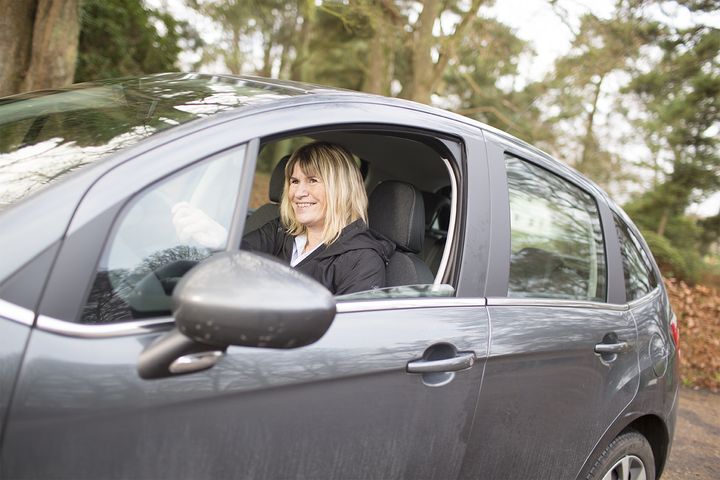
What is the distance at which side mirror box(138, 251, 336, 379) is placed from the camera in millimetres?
1211

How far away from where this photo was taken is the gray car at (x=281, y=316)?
1.25 m

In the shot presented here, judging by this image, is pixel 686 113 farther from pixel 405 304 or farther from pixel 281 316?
pixel 281 316

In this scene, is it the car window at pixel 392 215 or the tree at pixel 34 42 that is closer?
the car window at pixel 392 215

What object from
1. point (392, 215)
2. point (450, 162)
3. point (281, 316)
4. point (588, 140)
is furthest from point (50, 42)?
point (588, 140)

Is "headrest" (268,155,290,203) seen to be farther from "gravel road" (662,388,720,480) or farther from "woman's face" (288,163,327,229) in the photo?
"gravel road" (662,388,720,480)

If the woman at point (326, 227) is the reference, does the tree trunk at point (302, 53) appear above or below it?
above

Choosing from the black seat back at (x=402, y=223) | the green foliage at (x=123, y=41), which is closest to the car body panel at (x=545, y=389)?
the black seat back at (x=402, y=223)

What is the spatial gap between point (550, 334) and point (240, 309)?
4.11ft

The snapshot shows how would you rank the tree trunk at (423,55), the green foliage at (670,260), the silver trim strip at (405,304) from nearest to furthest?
1. the silver trim strip at (405,304)
2. the tree trunk at (423,55)
3. the green foliage at (670,260)

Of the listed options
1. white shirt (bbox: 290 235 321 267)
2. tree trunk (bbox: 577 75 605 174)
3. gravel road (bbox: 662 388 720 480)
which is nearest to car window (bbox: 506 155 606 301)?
white shirt (bbox: 290 235 321 267)

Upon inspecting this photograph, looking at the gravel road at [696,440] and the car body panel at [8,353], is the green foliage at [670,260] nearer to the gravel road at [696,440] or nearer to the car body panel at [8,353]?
the gravel road at [696,440]

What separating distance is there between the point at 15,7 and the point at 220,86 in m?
3.78

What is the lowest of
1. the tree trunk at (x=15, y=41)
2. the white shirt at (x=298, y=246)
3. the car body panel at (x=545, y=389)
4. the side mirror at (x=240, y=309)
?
the car body panel at (x=545, y=389)

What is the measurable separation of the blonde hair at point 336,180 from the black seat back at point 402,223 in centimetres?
8
